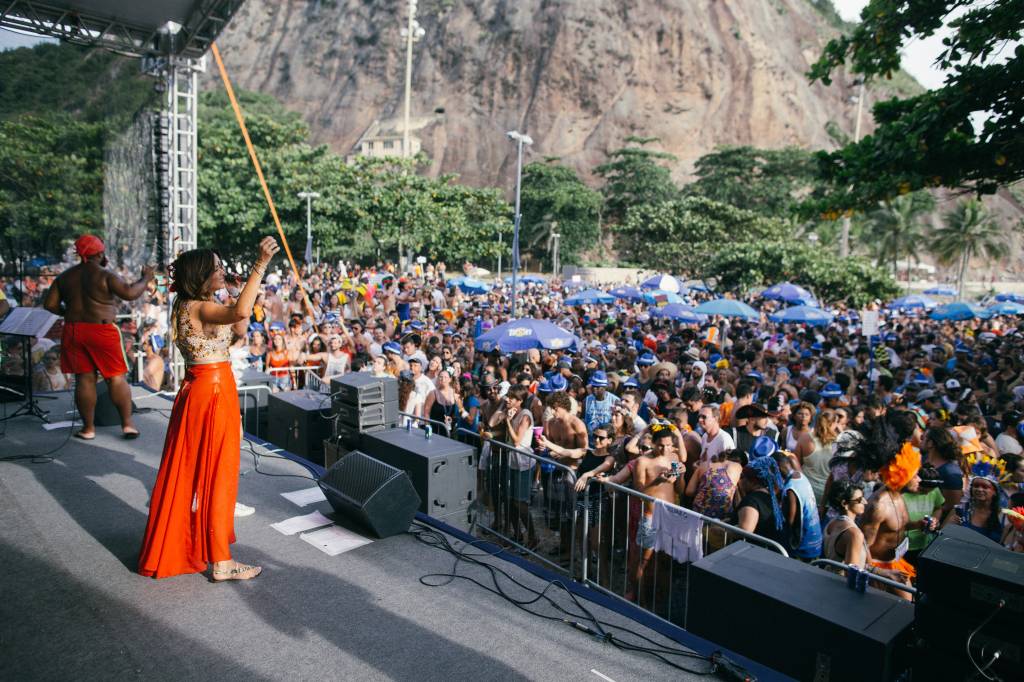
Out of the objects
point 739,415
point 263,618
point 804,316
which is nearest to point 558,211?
point 804,316

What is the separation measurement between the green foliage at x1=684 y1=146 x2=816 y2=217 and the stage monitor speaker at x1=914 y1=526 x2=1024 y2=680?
191 ft

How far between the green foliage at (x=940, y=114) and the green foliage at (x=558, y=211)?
4882cm

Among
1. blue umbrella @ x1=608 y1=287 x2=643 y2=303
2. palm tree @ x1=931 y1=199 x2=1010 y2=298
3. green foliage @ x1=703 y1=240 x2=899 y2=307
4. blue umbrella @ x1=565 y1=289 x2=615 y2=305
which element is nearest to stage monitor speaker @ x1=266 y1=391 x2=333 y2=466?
blue umbrella @ x1=565 y1=289 x2=615 y2=305

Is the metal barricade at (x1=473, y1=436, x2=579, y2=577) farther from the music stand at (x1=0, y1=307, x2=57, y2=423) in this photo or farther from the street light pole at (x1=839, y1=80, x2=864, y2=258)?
the street light pole at (x1=839, y1=80, x2=864, y2=258)

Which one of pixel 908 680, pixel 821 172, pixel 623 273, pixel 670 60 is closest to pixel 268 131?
pixel 623 273

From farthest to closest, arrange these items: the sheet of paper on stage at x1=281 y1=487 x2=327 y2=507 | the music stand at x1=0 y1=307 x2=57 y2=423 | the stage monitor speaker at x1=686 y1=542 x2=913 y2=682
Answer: the music stand at x1=0 y1=307 x2=57 y2=423 → the sheet of paper on stage at x1=281 y1=487 x2=327 y2=507 → the stage monitor speaker at x1=686 y1=542 x2=913 y2=682

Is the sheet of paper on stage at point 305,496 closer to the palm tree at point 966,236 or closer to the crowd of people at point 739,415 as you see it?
the crowd of people at point 739,415

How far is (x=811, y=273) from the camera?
31031mm

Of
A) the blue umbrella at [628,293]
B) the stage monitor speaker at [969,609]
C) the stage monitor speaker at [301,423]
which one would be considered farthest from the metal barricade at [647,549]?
the blue umbrella at [628,293]

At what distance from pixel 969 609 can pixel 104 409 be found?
659 cm

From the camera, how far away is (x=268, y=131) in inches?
1368

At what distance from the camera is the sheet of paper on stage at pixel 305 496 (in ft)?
15.5

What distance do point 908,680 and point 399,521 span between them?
8.71 ft

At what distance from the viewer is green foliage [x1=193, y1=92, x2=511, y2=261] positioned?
31.0 m
